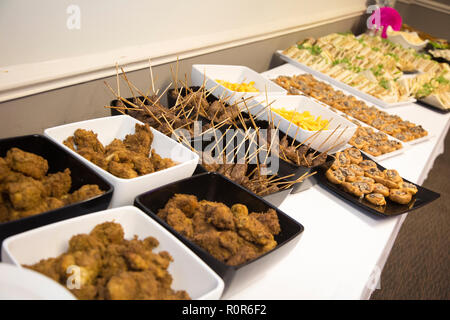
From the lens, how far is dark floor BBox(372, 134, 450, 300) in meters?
2.57

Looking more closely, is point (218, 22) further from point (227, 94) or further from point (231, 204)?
point (231, 204)

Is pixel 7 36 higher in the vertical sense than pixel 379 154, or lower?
higher

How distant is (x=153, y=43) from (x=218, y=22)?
501mm

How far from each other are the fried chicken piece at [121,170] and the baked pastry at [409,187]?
3.71ft

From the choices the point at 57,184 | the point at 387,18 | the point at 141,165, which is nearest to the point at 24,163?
the point at 57,184

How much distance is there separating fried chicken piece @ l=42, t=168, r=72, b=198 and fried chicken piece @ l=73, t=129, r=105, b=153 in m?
0.18

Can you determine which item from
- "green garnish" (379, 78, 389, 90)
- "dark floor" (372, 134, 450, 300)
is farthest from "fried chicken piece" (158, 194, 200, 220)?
"green garnish" (379, 78, 389, 90)

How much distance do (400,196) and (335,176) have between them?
0.27 meters

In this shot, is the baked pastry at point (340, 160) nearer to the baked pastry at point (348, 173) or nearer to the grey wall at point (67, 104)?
the baked pastry at point (348, 173)

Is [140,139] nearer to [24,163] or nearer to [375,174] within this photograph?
[24,163]

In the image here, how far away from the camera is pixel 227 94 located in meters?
1.73

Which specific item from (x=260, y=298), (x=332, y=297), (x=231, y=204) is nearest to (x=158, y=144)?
(x=231, y=204)

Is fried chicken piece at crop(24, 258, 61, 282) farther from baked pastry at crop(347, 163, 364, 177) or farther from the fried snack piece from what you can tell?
baked pastry at crop(347, 163, 364, 177)

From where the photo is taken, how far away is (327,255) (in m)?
1.19
